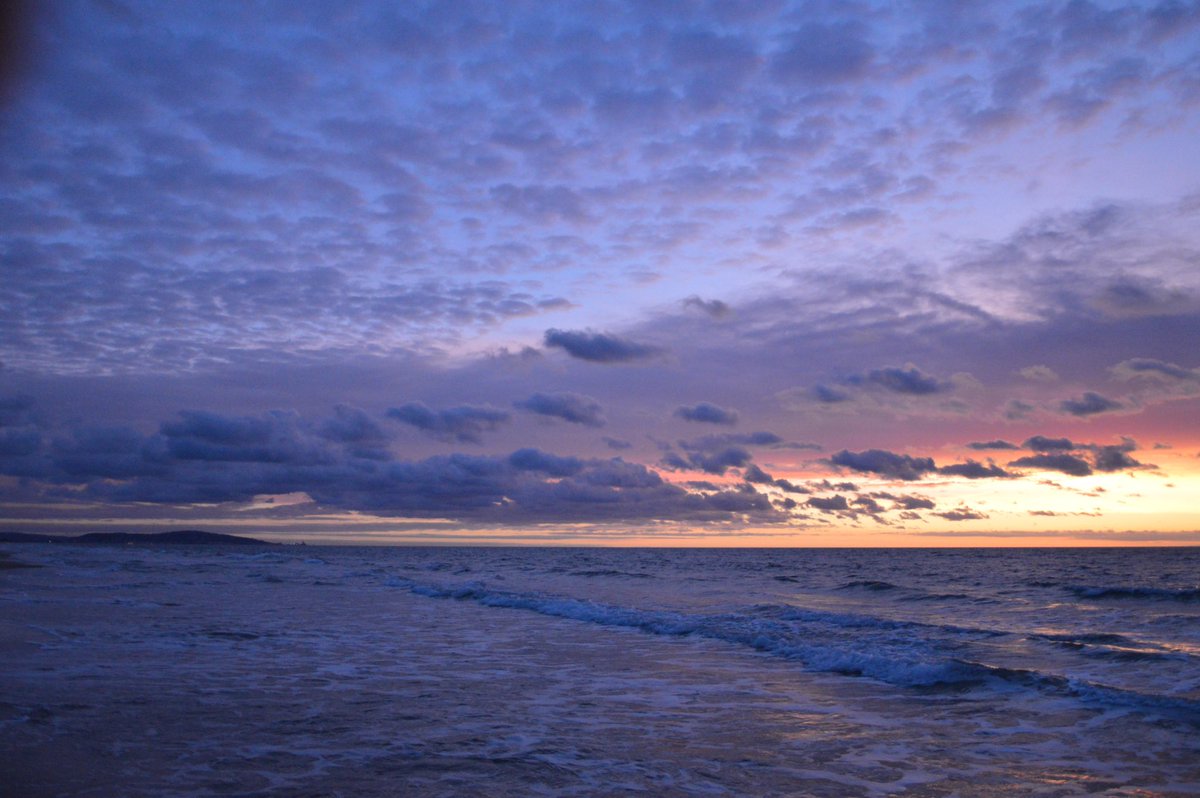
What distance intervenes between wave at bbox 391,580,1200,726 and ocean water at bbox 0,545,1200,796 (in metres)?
0.09

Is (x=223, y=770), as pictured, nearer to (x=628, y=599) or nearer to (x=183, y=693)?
(x=183, y=693)

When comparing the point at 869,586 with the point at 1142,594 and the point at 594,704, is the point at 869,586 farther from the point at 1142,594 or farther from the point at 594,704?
the point at 594,704

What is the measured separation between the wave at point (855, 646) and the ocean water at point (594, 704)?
90mm

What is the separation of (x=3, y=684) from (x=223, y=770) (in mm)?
6836

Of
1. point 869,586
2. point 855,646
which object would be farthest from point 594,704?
point 869,586

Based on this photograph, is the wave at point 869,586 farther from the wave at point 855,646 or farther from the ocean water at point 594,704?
the wave at point 855,646

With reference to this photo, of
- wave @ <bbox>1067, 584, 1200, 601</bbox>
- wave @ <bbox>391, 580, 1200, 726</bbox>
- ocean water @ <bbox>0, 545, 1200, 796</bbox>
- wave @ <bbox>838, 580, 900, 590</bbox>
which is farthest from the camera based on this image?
wave @ <bbox>838, 580, 900, 590</bbox>

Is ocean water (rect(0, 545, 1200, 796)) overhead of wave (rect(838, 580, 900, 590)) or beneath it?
overhead

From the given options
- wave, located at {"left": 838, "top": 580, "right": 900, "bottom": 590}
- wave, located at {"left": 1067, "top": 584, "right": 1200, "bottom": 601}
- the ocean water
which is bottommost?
wave, located at {"left": 838, "top": 580, "right": 900, "bottom": 590}

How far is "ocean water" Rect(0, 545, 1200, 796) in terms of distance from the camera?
8555 millimetres

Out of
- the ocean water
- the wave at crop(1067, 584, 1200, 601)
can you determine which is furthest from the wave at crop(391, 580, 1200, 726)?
the wave at crop(1067, 584, 1200, 601)

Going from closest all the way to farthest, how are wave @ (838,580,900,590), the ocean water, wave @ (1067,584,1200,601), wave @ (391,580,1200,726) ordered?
the ocean water, wave @ (391,580,1200,726), wave @ (1067,584,1200,601), wave @ (838,580,900,590)

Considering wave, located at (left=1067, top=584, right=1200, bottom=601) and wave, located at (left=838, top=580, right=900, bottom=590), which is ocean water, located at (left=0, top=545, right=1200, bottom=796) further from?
wave, located at (left=838, top=580, right=900, bottom=590)

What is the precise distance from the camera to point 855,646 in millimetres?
19312
